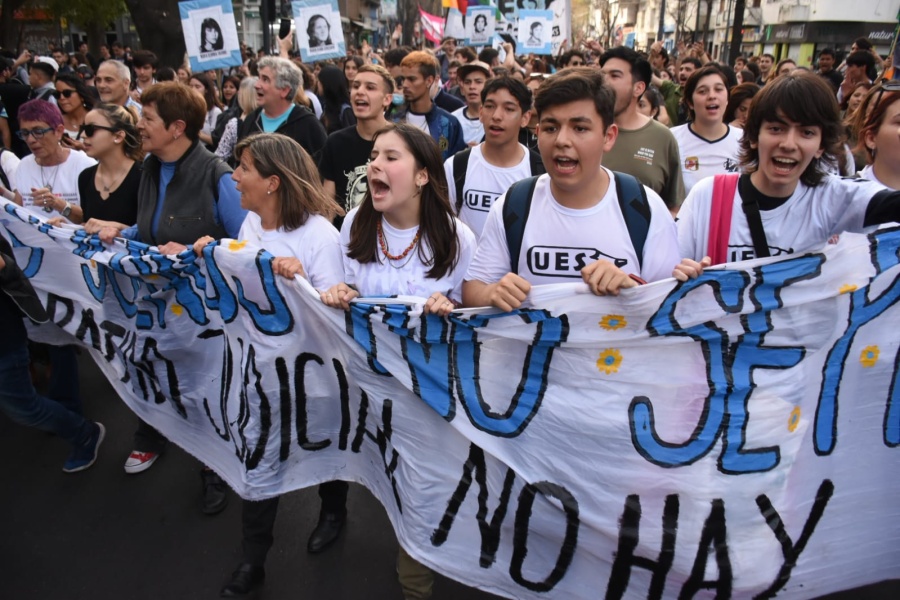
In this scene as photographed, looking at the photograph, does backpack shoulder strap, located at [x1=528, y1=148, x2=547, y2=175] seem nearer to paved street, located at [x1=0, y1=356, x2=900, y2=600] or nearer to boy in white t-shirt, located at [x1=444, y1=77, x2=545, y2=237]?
boy in white t-shirt, located at [x1=444, y1=77, x2=545, y2=237]

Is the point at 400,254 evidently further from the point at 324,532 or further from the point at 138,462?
the point at 138,462

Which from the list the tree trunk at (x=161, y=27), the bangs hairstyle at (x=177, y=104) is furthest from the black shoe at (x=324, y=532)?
the tree trunk at (x=161, y=27)

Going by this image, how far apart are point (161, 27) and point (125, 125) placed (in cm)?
1640

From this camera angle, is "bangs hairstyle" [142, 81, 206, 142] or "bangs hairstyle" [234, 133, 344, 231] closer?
"bangs hairstyle" [234, 133, 344, 231]

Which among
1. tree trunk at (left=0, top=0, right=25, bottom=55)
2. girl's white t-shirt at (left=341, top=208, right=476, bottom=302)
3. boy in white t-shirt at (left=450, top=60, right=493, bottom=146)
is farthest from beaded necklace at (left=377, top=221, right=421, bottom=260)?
tree trunk at (left=0, top=0, right=25, bottom=55)

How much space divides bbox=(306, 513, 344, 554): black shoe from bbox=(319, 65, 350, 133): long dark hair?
4561 millimetres

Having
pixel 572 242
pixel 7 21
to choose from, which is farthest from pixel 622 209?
pixel 7 21

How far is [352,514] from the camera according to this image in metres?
3.60

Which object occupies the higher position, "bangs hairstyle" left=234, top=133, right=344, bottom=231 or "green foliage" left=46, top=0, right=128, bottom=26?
"green foliage" left=46, top=0, right=128, bottom=26

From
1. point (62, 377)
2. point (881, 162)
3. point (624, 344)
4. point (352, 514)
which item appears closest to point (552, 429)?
point (624, 344)

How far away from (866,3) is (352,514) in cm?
4603

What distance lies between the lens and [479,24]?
13.8m

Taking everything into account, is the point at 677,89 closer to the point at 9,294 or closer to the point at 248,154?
the point at 248,154

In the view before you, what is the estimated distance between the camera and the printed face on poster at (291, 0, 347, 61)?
29.6 feet
